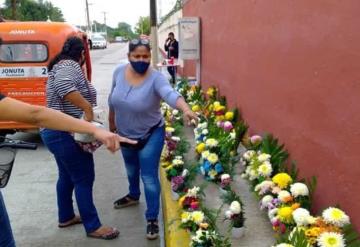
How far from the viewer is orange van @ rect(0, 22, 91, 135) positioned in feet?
24.5

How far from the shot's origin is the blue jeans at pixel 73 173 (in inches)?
147

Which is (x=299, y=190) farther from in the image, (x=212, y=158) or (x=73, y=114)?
(x=73, y=114)

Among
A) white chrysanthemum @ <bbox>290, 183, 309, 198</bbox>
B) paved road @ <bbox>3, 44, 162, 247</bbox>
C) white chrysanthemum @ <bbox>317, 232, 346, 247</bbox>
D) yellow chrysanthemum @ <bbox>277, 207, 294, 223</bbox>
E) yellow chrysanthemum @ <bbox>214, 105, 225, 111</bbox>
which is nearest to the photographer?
white chrysanthemum @ <bbox>317, 232, 346, 247</bbox>

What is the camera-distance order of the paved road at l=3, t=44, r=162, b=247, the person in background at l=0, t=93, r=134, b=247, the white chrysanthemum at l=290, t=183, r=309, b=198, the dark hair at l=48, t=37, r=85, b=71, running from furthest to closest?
the paved road at l=3, t=44, r=162, b=247, the dark hair at l=48, t=37, r=85, b=71, the white chrysanthemum at l=290, t=183, r=309, b=198, the person in background at l=0, t=93, r=134, b=247

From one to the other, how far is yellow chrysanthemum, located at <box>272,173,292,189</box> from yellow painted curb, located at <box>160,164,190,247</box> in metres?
0.83

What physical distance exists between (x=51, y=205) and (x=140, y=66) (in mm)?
2079

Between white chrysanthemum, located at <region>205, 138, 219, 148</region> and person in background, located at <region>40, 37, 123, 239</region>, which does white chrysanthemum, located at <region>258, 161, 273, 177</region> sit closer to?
white chrysanthemum, located at <region>205, 138, 219, 148</region>

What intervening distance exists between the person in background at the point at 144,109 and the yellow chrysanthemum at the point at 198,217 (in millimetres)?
648

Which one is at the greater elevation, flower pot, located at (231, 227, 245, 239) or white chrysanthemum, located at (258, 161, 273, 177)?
white chrysanthemum, located at (258, 161, 273, 177)

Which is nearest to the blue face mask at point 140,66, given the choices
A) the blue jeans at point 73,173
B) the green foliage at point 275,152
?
the blue jeans at point 73,173

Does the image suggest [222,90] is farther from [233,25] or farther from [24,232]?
[24,232]

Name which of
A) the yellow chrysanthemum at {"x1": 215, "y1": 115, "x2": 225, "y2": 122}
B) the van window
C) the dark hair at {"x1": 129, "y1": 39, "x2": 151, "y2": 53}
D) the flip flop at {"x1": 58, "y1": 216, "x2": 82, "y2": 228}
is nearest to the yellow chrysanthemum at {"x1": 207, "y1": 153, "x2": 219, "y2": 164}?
the dark hair at {"x1": 129, "y1": 39, "x2": 151, "y2": 53}

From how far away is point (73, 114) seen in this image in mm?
3832

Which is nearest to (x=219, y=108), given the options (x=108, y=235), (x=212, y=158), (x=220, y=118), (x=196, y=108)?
(x=220, y=118)
